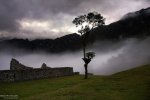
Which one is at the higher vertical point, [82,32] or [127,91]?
[82,32]

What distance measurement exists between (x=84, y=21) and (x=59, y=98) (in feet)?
137

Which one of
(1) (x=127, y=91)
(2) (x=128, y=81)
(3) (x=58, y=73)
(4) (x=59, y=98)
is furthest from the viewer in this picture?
(3) (x=58, y=73)

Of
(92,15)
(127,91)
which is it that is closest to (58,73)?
(92,15)

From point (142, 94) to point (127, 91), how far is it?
3.56 m

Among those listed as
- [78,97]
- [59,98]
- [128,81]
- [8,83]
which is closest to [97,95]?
[78,97]

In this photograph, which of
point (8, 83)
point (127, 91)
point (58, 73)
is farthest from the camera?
point (58, 73)

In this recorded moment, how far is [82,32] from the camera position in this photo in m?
78.4

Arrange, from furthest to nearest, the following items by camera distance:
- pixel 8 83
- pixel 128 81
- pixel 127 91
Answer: pixel 8 83, pixel 128 81, pixel 127 91

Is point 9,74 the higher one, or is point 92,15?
point 92,15

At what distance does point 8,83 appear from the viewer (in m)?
68.2

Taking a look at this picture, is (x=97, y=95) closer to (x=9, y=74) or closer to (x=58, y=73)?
(x=9, y=74)

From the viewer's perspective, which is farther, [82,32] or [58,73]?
[58,73]

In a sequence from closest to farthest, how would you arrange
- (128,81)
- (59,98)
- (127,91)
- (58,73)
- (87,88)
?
(59,98) < (127,91) < (87,88) < (128,81) < (58,73)

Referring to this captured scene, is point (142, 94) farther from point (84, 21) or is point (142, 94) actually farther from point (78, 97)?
point (84, 21)
